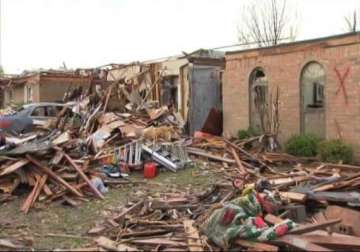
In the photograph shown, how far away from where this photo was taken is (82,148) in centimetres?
1464

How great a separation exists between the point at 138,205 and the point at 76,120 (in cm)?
1049

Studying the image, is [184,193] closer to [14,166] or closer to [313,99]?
[14,166]

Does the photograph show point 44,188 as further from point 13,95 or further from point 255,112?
point 13,95

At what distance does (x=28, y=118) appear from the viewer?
2106cm

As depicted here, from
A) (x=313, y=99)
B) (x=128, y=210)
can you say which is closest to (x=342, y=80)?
(x=313, y=99)

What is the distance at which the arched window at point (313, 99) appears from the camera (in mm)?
16141

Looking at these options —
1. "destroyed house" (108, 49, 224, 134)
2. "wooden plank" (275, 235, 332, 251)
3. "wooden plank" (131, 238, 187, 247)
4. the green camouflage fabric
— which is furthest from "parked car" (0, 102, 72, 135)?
"wooden plank" (275, 235, 332, 251)

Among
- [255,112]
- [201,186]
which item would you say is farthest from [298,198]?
[255,112]

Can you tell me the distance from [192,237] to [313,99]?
1016 cm

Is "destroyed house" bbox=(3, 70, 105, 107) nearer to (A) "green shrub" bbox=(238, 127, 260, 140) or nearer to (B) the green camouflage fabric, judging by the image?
(A) "green shrub" bbox=(238, 127, 260, 140)

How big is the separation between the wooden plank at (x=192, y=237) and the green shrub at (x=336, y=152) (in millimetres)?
7392

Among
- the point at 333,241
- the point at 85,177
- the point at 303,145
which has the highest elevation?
the point at 303,145

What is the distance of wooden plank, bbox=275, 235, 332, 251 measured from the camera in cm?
671

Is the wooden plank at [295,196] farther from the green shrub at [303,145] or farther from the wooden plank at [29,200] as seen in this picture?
the green shrub at [303,145]
